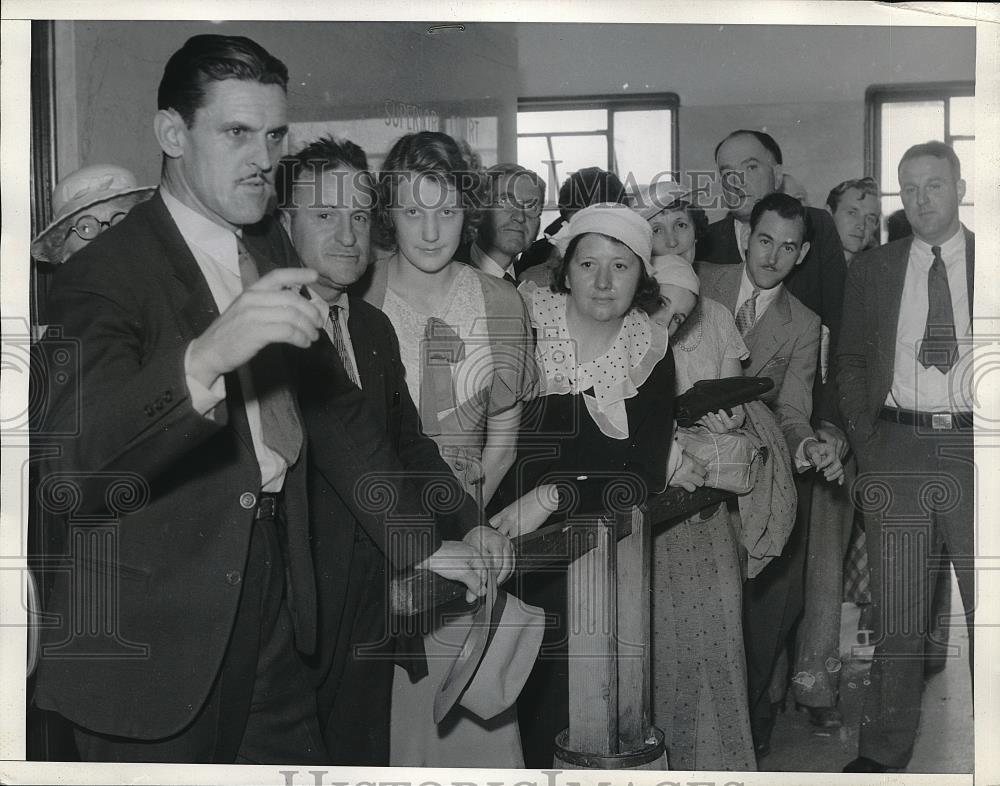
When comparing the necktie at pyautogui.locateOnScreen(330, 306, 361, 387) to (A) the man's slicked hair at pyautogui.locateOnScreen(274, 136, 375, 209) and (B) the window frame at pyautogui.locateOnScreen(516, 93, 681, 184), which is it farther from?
(B) the window frame at pyautogui.locateOnScreen(516, 93, 681, 184)

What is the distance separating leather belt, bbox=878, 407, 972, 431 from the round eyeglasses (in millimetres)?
2129

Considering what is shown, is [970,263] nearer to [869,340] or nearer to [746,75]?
[869,340]

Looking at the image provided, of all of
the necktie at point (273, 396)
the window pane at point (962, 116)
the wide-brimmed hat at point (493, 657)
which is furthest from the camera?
the window pane at point (962, 116)

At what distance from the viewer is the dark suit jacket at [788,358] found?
3408 millimetres

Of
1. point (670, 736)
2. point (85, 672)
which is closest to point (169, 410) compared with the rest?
point (85, 672)

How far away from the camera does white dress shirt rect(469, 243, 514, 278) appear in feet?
10.8

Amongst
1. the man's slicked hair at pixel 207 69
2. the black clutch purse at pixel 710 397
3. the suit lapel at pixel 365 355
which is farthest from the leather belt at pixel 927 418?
the man's slicked hair at pixel 207 69

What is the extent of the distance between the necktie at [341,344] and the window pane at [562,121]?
0.69 m

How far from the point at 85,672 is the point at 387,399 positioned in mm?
1060

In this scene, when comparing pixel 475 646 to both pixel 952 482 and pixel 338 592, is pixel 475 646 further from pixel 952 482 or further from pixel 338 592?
pixel 952 482

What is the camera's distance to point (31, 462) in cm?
327

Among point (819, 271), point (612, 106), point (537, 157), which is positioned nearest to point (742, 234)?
point (819, 271)

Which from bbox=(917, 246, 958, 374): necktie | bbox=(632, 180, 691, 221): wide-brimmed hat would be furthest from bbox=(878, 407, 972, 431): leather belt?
bbox=(632, 180, 691, 221): wide-brimmed hat

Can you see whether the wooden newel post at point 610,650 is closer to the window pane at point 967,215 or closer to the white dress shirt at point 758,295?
the white dress shirt at point 758,295
